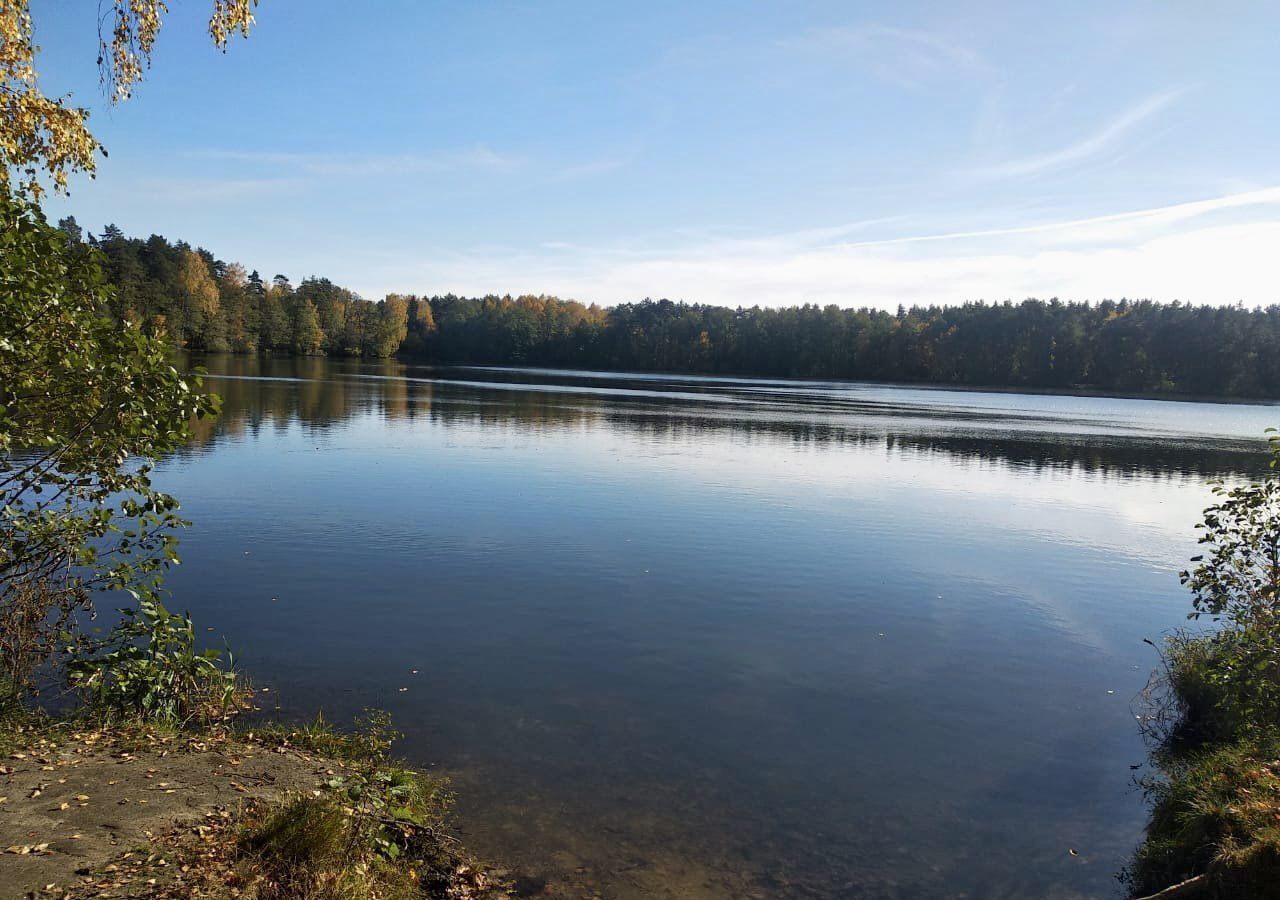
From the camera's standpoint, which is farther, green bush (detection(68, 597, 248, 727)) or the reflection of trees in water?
the reflection of trees in water

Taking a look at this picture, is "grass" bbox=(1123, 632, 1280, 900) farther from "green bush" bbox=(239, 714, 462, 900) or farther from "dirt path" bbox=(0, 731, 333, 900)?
"dirt path" bbox=(0, 731, 333, 900)

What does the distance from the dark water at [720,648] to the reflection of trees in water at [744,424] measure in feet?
32.3

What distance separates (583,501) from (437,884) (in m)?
19.1

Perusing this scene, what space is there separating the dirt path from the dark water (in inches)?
85.2

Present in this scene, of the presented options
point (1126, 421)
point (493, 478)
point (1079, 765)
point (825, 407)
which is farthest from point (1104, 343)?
point (1079, 765)

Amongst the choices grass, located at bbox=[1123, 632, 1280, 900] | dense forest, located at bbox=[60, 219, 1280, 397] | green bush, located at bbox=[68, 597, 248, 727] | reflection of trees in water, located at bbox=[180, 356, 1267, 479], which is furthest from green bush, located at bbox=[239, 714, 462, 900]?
dense forest, located at bbox=[60, 219, 1280, 397]

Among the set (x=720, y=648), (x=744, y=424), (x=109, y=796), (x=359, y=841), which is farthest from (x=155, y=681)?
(x=744, y=424)

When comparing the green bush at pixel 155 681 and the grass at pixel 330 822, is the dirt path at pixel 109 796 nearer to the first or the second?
the grass at pixel 330 822

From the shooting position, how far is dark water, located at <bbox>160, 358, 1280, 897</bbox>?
8570 millimetres

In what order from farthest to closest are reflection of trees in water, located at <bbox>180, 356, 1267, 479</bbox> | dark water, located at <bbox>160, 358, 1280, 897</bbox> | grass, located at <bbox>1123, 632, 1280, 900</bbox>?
reflection of trees in water, located at <bbox>180, 356, 1267, 479</bbox> < dark water, located at <bbox>160, 358, 1280, 897</bbox> < grass, located at <bbox>1123, 632, 1280, 900</bbox>

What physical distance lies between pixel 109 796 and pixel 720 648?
30.5ft

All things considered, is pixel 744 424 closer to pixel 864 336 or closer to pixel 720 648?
pixel 720 648

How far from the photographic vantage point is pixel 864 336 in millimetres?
174500

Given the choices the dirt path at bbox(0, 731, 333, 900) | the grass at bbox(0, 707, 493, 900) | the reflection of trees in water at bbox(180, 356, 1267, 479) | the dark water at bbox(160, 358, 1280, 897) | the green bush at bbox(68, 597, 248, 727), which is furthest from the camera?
the reflection of trees in water at bbox(180, 356, 1267, 479)
